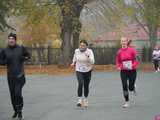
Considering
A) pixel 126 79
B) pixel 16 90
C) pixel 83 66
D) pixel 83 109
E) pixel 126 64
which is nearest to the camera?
pixel 16 90

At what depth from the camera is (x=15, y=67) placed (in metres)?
12.1

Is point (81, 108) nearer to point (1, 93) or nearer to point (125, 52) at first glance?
point (125, 52)

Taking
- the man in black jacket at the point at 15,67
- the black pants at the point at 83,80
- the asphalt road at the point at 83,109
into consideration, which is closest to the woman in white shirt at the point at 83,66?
the black pants at the point at 83,80

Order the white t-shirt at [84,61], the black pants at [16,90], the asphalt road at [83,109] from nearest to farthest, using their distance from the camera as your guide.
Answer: the black pants at [16,90] < the asphalt road at [83,109] < the white t-shirt at [84,61]

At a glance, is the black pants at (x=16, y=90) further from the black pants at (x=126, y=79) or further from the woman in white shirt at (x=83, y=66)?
the black pants at (x=126, y=79)

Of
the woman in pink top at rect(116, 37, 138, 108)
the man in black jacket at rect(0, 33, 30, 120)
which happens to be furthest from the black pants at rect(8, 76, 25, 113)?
the woman in pink top at rect(116, 37, 138, 108)

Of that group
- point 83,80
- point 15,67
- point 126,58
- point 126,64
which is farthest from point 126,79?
point 15,67

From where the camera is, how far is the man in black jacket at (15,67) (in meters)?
12.1

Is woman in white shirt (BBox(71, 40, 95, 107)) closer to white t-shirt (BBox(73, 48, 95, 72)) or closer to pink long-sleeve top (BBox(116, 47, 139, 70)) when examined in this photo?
white t-shirt (BBox(73, 48, 95, 72))

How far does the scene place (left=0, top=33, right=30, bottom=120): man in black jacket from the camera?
12.1 m

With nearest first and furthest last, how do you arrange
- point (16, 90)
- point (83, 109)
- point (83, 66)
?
point (16, 90), point (83, 109), point (83, 66)

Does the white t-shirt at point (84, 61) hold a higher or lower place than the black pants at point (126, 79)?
higher

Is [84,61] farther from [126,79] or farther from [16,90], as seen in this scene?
[16,90]

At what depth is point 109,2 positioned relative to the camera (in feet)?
145
